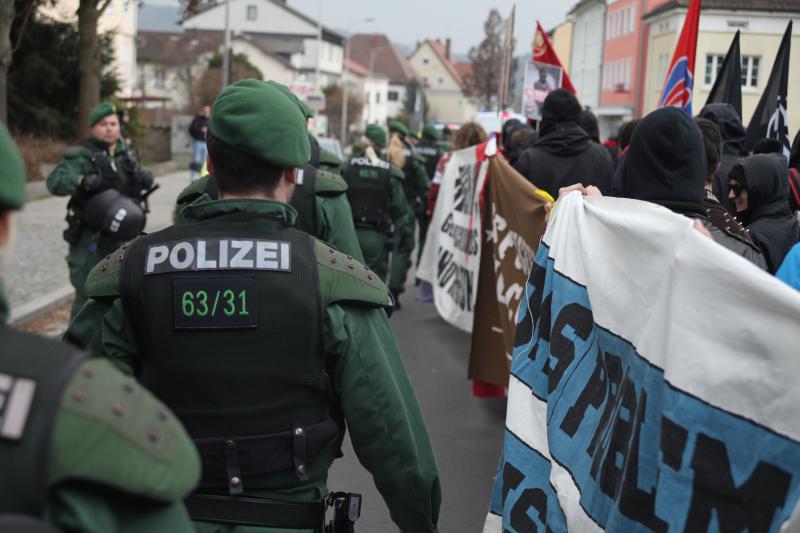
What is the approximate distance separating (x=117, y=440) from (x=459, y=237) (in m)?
7.90

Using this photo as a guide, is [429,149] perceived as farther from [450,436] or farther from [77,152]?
[450,436]

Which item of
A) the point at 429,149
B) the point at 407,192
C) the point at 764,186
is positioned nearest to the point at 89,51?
the point at 429,149

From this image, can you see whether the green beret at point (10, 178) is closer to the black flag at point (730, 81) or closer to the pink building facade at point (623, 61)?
the black flag at point (730, 81)

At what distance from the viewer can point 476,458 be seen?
650 cm

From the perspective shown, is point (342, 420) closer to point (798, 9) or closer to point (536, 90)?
point (536, 90)

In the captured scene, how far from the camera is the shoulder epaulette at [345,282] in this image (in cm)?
277

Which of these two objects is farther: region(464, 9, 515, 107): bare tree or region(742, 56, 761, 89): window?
region(464, 9, 515, 107): bare tree

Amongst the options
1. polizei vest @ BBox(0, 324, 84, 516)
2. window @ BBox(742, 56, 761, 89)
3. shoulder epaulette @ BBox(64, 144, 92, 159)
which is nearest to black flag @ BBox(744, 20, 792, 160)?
shoulder epaulette @ BBox(64, 144, 92, 159)

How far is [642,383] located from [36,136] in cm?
2801

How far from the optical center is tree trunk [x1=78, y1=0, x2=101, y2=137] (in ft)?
75.8

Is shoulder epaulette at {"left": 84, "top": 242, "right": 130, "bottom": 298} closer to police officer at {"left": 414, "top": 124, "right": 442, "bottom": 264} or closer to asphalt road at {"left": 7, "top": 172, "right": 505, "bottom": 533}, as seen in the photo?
asphalt road at {"left": 7, "top": 172, "right": 505, "bottom": 533}

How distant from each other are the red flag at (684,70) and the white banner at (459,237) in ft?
4.77

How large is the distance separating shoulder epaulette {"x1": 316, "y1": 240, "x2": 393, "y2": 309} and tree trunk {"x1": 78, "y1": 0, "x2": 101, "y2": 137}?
69.6 ft

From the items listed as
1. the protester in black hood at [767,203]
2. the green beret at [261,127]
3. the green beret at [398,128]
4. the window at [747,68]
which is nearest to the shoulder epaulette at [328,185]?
the protester in black hood at [767,203]
